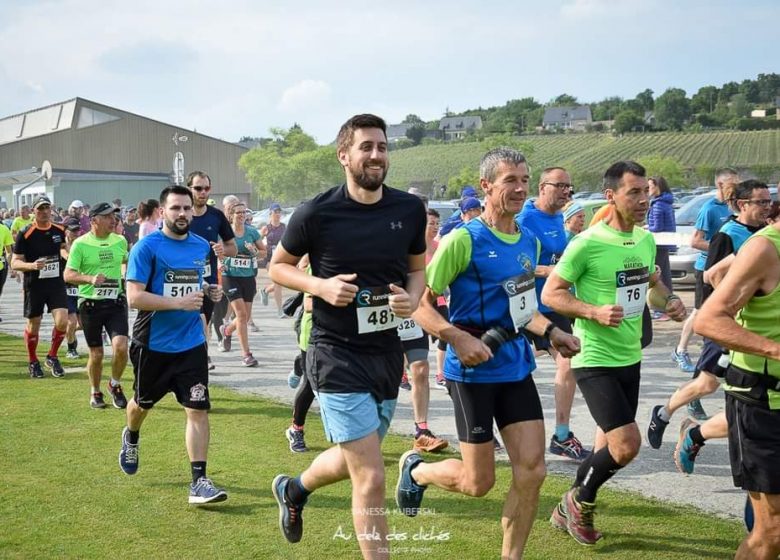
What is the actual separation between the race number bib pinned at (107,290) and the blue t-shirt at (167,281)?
3.07 meters

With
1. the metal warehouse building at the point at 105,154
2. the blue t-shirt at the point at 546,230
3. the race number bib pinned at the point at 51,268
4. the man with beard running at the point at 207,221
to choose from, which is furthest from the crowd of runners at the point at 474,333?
the metal warehouse building at the point at 105,154

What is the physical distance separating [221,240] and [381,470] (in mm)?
5844

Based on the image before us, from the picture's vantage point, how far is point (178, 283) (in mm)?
6547

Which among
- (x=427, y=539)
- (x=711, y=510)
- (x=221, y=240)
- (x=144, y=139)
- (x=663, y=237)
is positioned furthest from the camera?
(x=144, y=139)

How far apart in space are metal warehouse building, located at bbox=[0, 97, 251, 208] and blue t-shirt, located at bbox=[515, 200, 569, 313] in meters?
54.6

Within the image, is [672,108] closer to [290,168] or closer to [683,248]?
[290,168]

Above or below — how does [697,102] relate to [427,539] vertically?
above

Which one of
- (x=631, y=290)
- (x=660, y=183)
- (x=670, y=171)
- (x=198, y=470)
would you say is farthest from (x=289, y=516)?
(x=670, y=171)

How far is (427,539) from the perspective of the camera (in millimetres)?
5301

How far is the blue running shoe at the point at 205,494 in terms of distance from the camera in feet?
19.4

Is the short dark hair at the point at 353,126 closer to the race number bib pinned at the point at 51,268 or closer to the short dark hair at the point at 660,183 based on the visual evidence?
the race number bib pinned at the point at 51,268

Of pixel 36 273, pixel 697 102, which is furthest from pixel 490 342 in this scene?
pixel 697 102

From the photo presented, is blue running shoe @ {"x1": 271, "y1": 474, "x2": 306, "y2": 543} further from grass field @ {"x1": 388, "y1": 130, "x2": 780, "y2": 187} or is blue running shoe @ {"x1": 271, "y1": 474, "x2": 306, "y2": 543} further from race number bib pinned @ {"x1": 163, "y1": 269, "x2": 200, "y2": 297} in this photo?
grass field @ {"x1": 388, "y1": 130, "x2": 780, "y2": 187}

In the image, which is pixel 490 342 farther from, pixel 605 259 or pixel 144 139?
pixel 144 139
